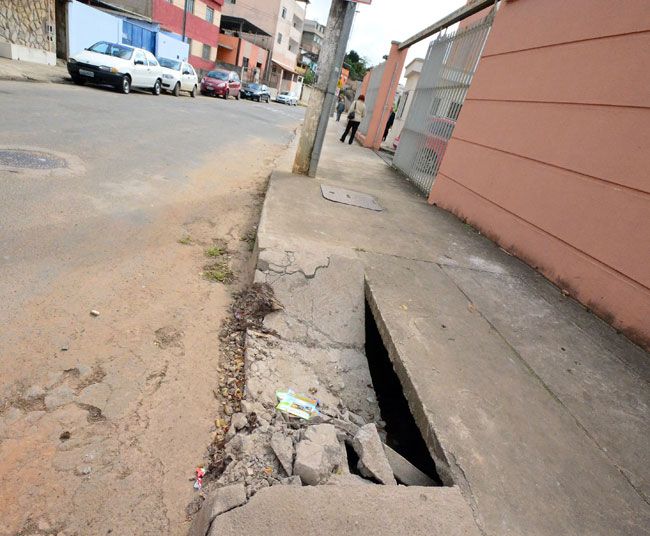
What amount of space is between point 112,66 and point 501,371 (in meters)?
15.7

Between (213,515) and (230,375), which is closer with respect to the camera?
(213,515)

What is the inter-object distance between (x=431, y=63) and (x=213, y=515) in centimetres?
981

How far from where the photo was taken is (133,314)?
274 cm

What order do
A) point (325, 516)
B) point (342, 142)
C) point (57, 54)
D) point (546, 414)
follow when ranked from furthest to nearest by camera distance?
point (57, 54)
point (342, 142)
point (546, 414)
point (325, 516)

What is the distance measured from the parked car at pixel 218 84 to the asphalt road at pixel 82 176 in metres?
13.8

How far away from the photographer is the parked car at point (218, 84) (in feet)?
78.1

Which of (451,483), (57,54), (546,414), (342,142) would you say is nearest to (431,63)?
(342,142)

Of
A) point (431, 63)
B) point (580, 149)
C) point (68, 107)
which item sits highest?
point (431, 63)

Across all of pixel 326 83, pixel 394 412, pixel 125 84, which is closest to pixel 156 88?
pixel 125 84

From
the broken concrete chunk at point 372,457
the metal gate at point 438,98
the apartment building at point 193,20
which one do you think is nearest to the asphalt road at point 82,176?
the broken concrete chunk at point 372,457

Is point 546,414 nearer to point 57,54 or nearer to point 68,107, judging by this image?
point 68,107

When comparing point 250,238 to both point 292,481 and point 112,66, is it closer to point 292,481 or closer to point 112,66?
point 292,481

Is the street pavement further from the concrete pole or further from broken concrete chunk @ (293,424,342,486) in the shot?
the concrete pole

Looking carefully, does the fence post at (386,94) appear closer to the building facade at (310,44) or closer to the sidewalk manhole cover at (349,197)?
the sidewalk manhole cover at (349,197)
